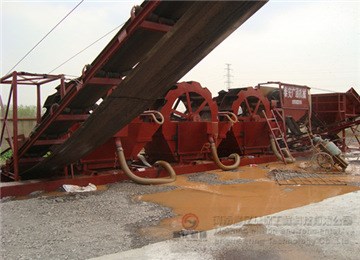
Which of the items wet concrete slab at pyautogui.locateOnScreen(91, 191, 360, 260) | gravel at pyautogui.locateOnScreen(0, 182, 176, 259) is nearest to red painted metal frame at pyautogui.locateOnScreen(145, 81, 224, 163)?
gravel at pyautogui.locateOnScreen(0, 182, 176, 259)

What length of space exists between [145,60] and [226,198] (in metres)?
3.21

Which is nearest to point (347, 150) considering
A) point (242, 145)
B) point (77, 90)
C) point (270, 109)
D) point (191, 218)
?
point (270, 109)

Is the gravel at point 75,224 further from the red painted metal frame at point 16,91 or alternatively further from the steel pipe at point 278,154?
the steel pipe at point 278,154

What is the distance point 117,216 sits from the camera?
491cm

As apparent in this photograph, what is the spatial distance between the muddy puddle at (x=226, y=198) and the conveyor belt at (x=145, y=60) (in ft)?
5.31

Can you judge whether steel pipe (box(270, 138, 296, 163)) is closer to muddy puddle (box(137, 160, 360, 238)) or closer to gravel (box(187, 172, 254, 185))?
muddy puddle (box(137, 160, 360, 238))

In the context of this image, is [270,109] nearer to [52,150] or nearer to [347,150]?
[347,150]

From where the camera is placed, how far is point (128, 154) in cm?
784

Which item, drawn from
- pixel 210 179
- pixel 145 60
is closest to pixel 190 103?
pixel 210 179

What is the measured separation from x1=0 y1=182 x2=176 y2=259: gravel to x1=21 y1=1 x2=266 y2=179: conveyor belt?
3.15ft

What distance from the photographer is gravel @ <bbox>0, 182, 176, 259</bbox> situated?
363 cm

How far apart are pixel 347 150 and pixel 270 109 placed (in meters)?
5.16

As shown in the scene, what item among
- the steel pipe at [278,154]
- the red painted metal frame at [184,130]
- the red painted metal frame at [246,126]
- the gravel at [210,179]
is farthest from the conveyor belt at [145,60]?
the steel pipe at [278,154]

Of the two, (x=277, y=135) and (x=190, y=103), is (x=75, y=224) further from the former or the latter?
(x=277, y=135)
